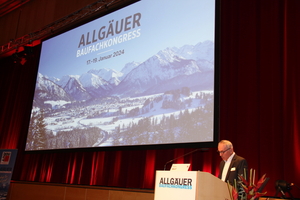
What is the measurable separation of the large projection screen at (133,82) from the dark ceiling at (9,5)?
2.38 metres

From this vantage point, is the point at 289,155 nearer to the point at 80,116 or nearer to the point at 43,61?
the point at 80,116

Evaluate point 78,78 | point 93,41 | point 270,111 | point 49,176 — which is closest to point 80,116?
point 78,78

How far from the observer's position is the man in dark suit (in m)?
3.33

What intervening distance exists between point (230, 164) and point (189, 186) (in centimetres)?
93

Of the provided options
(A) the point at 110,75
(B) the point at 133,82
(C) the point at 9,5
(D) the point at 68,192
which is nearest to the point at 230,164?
(B) the point at 133,82

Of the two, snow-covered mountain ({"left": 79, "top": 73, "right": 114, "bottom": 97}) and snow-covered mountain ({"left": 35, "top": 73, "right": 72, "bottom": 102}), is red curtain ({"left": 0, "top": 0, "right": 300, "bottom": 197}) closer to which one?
snow-covered mountain ({"left": 79, "top": 73, "right": 114, "bottom": 97})

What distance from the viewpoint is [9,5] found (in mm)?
8945

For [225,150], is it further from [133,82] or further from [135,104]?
[133,82]

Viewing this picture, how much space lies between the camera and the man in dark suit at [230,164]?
3.33 m

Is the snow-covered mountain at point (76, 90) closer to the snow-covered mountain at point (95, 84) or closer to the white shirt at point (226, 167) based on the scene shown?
the snow-covered mountain at point (95, 84)

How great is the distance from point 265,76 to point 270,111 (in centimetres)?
49

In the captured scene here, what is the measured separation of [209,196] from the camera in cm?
272

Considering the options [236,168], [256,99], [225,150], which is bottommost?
[236,168]

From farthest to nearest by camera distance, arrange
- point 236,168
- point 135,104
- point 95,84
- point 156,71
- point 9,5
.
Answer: point 9,5 < point 95,84 < point 135,104 < point 156,71 < point 236,168
